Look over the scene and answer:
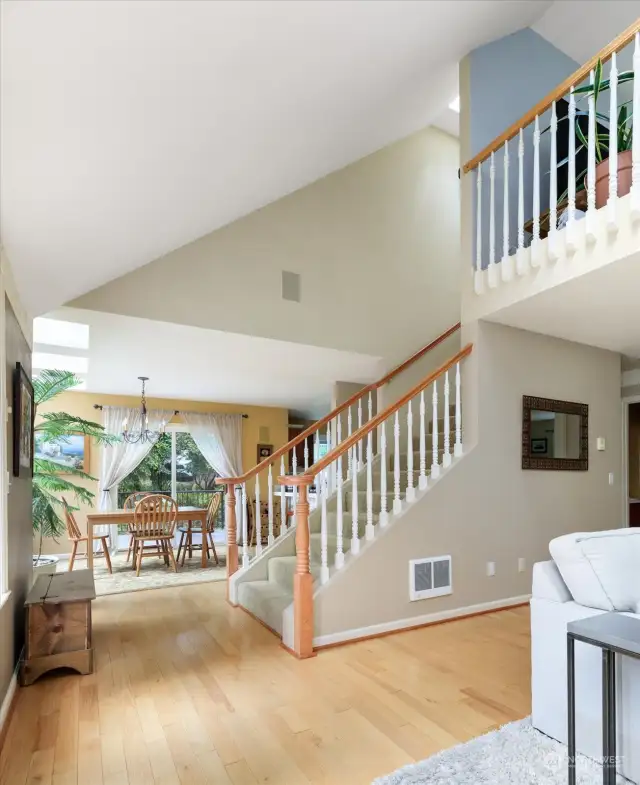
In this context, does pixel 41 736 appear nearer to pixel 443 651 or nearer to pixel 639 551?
pixel 443 651

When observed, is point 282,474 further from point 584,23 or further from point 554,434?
point 584,23

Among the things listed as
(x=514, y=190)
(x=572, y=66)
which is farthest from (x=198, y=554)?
(x=572, y=66)

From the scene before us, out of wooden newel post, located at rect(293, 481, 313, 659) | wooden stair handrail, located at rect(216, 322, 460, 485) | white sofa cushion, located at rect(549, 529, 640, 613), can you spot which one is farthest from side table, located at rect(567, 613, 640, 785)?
wooden stair handrail, located at rect(216, 322, 460, 485)

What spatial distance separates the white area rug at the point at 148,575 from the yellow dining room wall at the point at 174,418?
37.8 inches

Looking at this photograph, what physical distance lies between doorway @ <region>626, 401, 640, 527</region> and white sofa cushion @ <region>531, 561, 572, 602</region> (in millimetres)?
4573

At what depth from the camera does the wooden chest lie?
109 inches

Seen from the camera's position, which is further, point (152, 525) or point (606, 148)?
point (152, 525)

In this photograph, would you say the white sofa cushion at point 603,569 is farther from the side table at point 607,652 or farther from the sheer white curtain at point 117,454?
the sheer white curtain at point 117,454

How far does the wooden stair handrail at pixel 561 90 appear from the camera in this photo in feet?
9.01

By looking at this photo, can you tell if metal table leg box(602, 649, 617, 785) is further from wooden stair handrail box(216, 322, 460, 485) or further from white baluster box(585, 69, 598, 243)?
wooden stair handrail box(216, 322, 460, 485)

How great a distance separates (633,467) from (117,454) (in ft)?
22.7

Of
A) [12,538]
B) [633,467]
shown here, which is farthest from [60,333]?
[633,467]

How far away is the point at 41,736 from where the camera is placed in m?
2.24

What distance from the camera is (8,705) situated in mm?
2441
